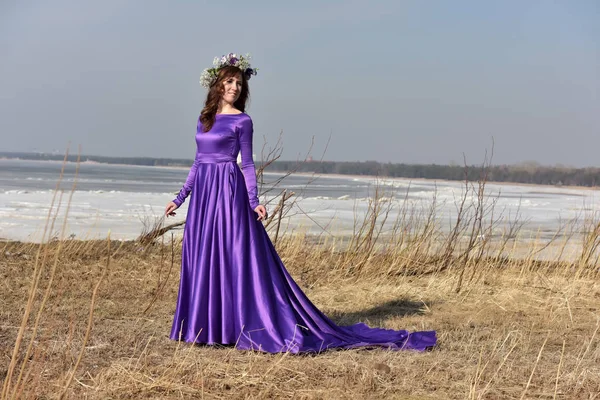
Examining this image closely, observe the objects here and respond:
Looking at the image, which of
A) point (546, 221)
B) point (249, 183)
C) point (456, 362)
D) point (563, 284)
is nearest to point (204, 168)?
point (249, 183)

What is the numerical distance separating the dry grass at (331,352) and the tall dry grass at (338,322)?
1 cm

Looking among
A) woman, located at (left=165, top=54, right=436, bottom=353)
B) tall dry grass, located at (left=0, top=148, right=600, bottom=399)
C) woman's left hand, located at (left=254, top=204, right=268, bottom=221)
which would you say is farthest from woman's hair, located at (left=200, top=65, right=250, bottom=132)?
tall dry grass, located at (left=0, top=148, right=600, bottom=399)

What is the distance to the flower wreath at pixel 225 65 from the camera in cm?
446

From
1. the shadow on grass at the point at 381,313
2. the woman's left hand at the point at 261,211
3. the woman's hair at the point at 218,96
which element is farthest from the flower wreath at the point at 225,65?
the shadow on grass at the point at 381,313

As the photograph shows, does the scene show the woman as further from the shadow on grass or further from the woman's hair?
the shadow on grass

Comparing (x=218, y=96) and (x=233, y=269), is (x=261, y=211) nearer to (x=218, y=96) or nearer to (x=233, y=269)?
(x=233, y=269)

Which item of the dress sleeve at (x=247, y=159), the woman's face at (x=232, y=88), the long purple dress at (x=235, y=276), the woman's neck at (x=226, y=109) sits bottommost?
the long purple dress at (x=235, y=276)

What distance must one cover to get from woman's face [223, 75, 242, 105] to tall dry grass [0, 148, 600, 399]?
4.10 feet

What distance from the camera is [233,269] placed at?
412 centimetres

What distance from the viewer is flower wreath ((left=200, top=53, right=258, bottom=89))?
14.6 ft

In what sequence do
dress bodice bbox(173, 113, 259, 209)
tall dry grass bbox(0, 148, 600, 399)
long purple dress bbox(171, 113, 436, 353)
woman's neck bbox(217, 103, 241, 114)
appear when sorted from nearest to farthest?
tall dry grass bbox(0, 148, 600, 399), long purple dress bbox(171, 113, 436, 353), dress bodice bbox(173, 113, 259, 209), woman's neck bbox(217, 103, 241, 114)

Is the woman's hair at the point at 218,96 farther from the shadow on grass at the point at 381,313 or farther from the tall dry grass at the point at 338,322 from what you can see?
the shadow on grass at the point at 381,313

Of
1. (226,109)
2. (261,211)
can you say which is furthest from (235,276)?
(226,109)

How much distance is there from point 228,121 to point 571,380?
222 cm
